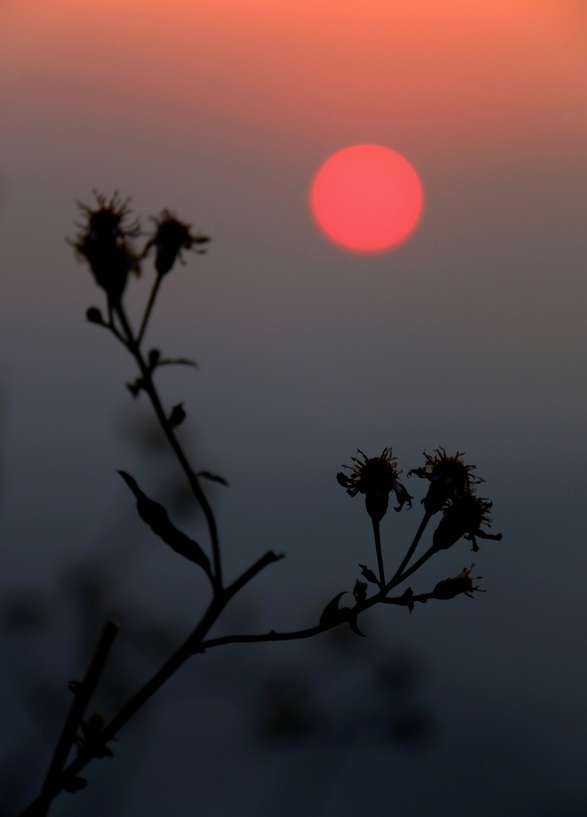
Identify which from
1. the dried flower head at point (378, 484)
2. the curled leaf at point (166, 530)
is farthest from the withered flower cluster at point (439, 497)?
the curled leaf at point (166, 530)

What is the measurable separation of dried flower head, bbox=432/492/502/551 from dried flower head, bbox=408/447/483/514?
5 centimetres

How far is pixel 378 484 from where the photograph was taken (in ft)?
10.2

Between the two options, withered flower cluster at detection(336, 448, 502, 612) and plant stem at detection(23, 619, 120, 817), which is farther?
withered flower cluster at detection(336, 448, 502, 612)

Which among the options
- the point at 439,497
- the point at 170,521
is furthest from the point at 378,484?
the point at 170,521

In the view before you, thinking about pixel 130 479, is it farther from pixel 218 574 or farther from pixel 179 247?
pixel 179 247

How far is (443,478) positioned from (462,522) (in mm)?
226

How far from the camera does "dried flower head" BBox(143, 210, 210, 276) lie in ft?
7.75

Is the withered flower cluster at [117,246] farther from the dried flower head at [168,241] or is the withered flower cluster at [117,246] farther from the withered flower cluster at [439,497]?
the withered flower cluster at [439,497]

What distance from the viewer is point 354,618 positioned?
2348mm

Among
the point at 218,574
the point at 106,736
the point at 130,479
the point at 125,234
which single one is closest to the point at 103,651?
the point at 106,736

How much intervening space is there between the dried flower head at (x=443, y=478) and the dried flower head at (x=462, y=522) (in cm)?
5

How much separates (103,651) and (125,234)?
105 cm

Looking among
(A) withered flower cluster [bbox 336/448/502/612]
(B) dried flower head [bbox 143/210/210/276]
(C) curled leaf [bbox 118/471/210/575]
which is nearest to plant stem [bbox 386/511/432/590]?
(A) withered flower cluster [bbox 336/448/502/612]

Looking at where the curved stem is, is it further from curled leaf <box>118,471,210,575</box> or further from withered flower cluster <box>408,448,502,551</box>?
withered flower cluster <box>408,448,502,551</box>
